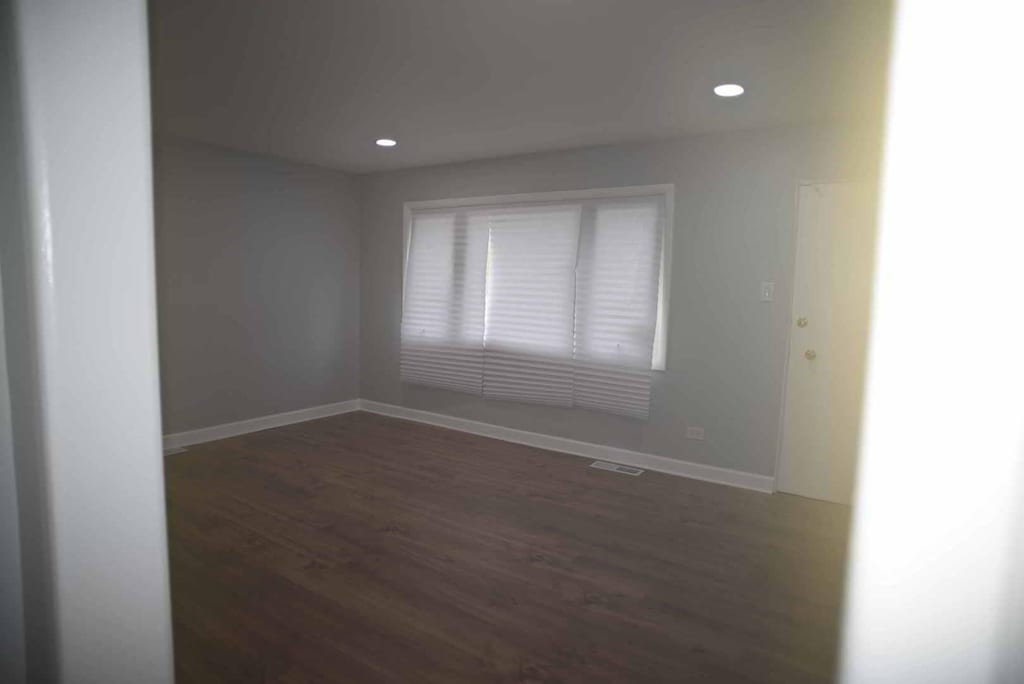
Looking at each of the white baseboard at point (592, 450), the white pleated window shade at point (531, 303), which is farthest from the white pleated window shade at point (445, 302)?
the white baseboard at point (592, 450)

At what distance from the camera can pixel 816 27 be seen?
88.0 inches

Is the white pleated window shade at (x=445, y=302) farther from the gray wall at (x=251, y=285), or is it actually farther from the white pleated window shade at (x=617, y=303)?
the white pleated window shade at (x=617, y=303)

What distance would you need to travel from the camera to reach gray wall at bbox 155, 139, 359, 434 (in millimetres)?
4281

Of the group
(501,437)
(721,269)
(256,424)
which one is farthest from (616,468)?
(256,424)

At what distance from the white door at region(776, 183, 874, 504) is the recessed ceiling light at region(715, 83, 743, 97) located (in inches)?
35.7

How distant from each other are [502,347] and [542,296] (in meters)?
0.60

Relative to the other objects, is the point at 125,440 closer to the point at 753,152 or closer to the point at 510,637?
the point at 510,637

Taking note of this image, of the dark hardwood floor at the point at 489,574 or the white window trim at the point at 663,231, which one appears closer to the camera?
the dark hardwood floor at the point at 489,574

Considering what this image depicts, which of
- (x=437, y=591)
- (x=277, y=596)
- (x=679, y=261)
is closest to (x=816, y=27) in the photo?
(x=679, y=261)

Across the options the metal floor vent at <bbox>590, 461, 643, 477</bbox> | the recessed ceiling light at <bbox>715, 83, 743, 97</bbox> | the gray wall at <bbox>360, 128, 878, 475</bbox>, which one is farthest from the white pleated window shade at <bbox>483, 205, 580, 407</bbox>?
the recessed ceiling light at <bbox>715, 83, 743, 97</bbox>

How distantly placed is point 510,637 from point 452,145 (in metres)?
3.49

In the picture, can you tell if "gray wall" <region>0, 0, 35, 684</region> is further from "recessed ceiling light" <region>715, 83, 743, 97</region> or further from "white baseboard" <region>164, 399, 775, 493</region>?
"white baseboard" <region>164, 399, 775, 493</region>

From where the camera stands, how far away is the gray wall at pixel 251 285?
14.0 feet

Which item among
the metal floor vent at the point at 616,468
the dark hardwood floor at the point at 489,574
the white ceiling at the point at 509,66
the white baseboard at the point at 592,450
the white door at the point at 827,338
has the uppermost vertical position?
the white ceiling at the point at 509,66
